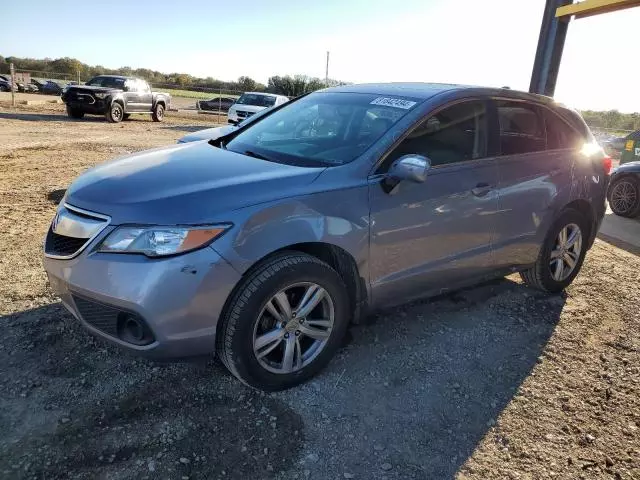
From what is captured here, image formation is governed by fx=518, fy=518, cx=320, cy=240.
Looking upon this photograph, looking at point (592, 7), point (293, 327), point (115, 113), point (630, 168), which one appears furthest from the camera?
point (115, 113)

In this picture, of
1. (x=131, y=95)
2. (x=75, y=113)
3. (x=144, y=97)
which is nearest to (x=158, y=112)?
(x=144, y=97)

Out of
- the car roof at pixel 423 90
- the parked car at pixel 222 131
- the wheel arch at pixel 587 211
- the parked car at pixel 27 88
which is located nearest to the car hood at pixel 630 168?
the wheel arch at pixel 587 211

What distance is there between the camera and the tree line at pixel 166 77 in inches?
1549

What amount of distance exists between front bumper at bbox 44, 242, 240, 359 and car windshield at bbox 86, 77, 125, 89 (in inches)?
714

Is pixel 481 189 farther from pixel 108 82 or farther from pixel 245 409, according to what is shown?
pixel 108 82

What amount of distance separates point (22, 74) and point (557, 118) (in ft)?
117

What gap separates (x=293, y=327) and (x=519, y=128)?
2.44 metres

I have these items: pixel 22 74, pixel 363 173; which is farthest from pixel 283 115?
pixel 22 74

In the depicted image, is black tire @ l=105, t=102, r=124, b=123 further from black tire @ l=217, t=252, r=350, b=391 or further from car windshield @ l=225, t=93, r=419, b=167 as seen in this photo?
black tire @ l=217, t=252, r=350, b=391

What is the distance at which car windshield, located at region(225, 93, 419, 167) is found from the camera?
10.7 ft

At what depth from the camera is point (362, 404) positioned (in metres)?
2.92

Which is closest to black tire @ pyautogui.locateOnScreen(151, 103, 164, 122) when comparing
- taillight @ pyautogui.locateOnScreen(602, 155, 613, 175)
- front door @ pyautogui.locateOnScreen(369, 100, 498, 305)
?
taillight @ pyautogui.locateOnScreen(602, 155, 613, 175)

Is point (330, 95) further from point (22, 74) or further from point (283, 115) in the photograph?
point (22, 74)

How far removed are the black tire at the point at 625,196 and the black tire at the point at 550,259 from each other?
5.02 metres
